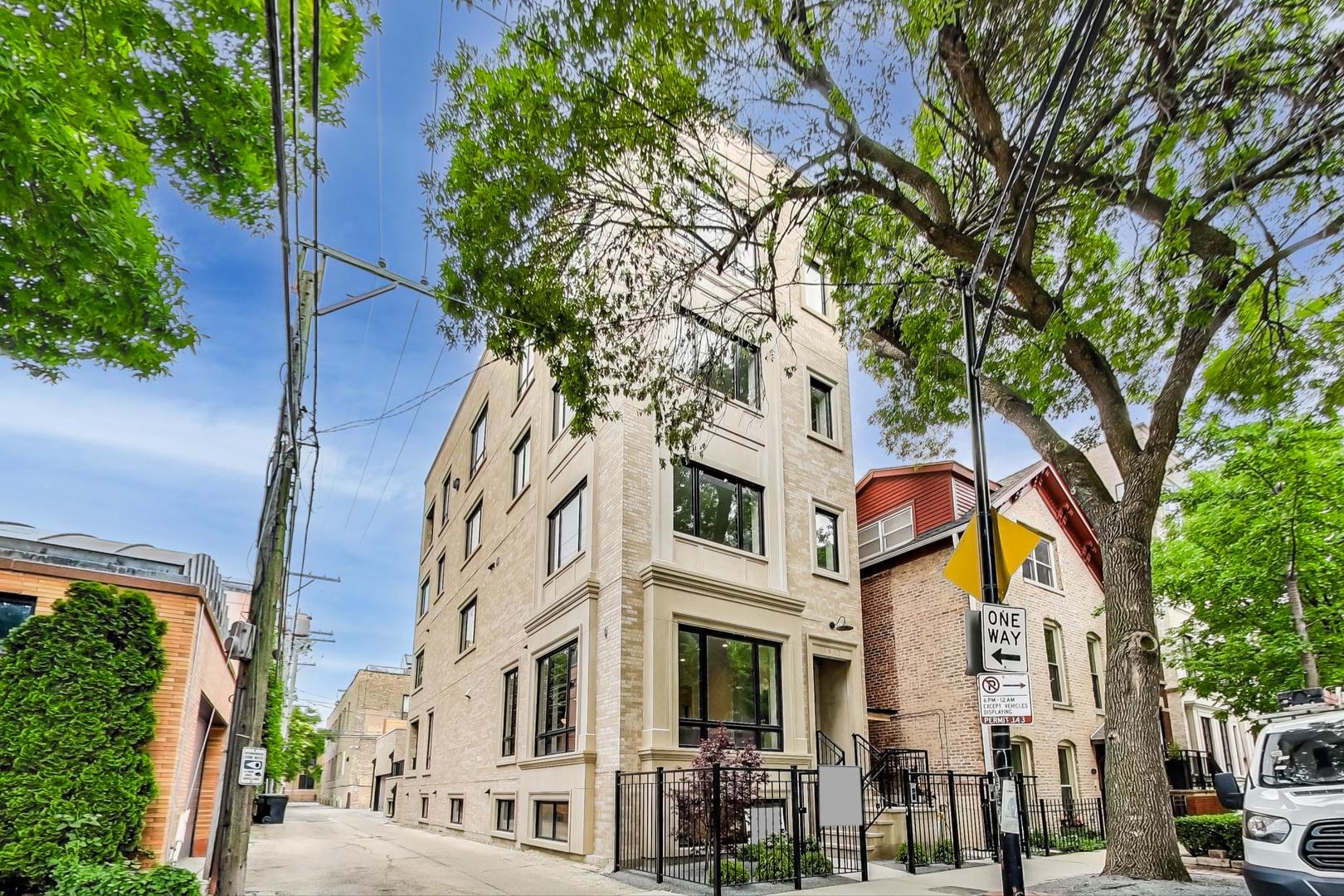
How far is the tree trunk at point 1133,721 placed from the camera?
9.44 m

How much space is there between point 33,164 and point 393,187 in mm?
3690

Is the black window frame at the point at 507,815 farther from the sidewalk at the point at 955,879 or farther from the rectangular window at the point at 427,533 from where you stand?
the rectangular window at the point at 427,533

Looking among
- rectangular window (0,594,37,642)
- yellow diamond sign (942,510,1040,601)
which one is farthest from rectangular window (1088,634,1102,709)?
rectangular window (0,594,37,642)

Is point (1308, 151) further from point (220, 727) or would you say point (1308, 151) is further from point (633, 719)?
point (220, 727)

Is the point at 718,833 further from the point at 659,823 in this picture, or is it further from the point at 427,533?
the point at 427,533

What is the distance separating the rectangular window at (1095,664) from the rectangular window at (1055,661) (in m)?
1.65

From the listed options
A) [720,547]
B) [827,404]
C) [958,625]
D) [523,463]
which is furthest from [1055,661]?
[523,463]

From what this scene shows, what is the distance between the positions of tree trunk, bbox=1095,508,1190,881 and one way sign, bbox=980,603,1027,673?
3130 millimetres

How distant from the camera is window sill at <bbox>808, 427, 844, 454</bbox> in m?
18.4

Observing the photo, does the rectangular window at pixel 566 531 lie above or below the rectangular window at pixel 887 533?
below

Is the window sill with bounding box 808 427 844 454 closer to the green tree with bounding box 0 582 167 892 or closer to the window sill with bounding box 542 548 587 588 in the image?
the window sill with bounding box 542 548 587 588

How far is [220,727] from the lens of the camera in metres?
17.1

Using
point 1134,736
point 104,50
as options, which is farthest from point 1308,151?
point 104,50

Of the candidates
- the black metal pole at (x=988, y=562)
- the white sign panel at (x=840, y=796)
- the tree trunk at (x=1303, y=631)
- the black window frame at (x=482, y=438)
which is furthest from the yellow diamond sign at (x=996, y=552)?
the black window frame at (x=482, y=438)
